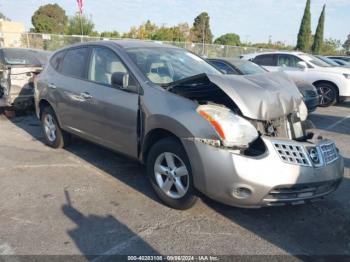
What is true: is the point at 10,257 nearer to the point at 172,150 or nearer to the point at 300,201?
the point at 172,150

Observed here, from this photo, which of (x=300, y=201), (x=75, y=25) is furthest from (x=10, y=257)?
(x=75, y=25)

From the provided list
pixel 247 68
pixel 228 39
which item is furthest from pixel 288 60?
pixel 228 39

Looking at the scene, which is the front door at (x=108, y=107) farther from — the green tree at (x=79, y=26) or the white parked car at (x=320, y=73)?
the green tree at (x=79, y=26)

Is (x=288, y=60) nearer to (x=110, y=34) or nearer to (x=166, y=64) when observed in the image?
(x=166, y=64)

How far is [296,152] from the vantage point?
118 inches

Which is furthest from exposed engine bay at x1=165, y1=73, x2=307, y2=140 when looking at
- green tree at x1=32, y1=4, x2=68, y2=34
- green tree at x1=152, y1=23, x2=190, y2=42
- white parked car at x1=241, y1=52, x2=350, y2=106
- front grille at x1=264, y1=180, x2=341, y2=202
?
green tree at x1=32, y1=4, x2=68, y2=34

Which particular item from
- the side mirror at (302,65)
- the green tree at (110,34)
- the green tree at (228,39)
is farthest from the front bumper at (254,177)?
the green tree at (228,39)

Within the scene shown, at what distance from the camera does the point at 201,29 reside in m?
67.8

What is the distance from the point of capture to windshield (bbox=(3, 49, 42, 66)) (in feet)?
27.8

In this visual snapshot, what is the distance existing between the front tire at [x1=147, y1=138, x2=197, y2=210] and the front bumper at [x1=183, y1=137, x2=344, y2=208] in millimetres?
166

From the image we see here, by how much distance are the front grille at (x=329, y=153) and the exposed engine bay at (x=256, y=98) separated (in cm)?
30

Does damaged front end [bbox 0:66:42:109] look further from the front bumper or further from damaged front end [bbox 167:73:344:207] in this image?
the front bumper

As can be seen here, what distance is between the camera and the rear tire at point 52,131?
17.8ft

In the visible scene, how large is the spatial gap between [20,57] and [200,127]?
24.2 ft
